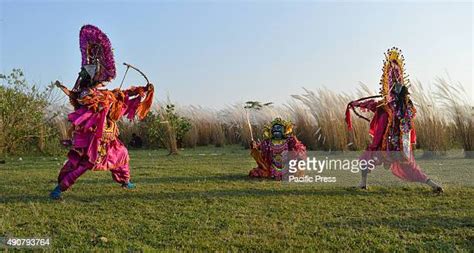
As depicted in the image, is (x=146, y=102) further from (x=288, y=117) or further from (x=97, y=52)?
(x=288, y=117)

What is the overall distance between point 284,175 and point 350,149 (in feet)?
16.2

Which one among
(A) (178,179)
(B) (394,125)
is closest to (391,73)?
(B) (394,125)

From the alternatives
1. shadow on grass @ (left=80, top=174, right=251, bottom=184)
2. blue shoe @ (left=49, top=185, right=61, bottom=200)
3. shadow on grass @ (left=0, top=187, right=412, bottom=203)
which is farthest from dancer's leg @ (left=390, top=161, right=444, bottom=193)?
blue shoe @ (left=49, top=185, right=61, bottom=200)

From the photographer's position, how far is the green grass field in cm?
390

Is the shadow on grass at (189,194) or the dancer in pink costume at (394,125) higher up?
the dancer in pink costume at (394,125)

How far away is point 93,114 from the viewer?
230 inches

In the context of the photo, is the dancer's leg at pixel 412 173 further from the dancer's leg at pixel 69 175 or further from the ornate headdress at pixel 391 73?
the dancer's leg at pixel 69 175

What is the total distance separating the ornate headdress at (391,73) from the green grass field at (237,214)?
1.33 metres

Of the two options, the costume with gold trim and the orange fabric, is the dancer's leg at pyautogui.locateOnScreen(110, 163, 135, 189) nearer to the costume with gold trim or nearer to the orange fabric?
the orange fabric

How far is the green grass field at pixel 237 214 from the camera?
12.8 ft

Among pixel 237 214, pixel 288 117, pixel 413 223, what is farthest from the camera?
pixel 288 117

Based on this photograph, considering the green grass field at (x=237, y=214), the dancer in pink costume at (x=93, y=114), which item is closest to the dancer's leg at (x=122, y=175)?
the dancer in pink costume at (x=93, y=114)

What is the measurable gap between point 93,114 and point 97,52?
0.80 m

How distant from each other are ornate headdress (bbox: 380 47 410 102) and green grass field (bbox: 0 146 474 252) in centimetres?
133
